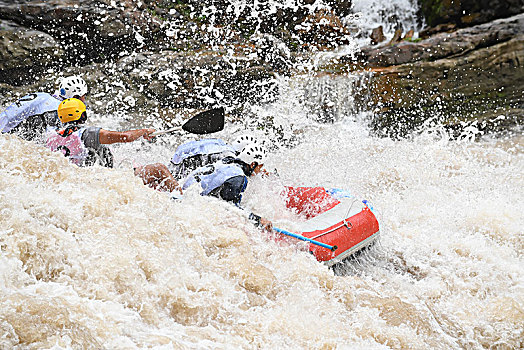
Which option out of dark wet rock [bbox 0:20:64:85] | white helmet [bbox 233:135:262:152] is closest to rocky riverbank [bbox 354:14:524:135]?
white helmet [bbox 233:135:262:152]

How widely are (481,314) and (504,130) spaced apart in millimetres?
5784

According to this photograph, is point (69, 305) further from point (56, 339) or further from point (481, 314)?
point (481, 314)

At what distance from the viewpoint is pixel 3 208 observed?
251 cm

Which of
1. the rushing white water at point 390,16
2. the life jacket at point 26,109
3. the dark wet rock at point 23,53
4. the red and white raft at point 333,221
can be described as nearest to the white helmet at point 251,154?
the red and white raft at point 333,221

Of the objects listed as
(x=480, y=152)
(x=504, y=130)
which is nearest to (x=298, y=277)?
(x=480, y=152)

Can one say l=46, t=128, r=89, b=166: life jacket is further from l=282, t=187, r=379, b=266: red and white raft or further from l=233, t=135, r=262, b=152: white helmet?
l=282, t=187, r=379, b=266: red and white raft

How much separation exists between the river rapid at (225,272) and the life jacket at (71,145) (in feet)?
1.37

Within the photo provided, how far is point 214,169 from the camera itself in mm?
4031

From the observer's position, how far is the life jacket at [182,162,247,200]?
391 centimetres

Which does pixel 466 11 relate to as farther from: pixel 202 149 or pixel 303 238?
pixel 303 238

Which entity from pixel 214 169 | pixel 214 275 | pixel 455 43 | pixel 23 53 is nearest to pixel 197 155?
pixel 214 169

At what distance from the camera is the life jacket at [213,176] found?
3.91 meters

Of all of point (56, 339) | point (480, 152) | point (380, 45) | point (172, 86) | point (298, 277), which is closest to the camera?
point (56, 339)

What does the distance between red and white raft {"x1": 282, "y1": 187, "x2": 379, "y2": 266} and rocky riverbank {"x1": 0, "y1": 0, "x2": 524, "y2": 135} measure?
153 inches
